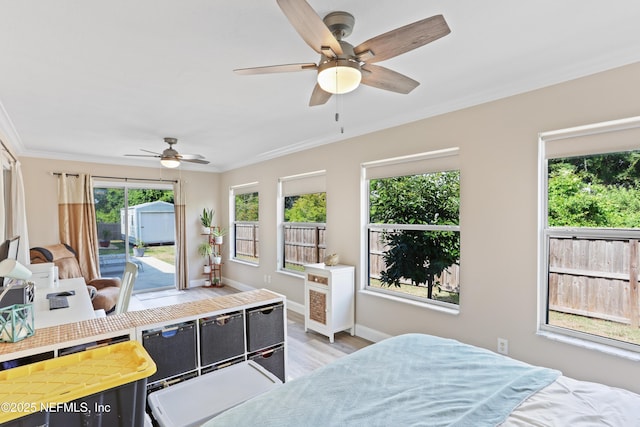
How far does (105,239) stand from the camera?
5617 mm

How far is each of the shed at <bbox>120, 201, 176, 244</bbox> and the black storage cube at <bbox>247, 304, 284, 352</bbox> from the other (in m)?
4.68

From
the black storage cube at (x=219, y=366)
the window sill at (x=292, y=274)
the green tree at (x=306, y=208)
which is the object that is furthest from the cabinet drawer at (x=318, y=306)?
the black storage cube at (x=219, y=366)

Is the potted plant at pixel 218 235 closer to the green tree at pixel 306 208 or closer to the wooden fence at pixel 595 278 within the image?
the green tree at pixel 306 208

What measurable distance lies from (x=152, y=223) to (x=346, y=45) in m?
5.71

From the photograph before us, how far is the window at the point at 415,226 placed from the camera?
307 centimetres

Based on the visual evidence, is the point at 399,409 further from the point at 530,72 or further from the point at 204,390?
the point at 530,72

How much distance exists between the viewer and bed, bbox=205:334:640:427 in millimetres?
1159

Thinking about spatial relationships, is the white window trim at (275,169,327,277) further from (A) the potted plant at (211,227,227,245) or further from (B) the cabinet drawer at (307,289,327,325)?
(A) the potted plant at (211,227,227,245)

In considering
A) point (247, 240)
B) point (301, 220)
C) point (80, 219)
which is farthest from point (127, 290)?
point (247, 240)

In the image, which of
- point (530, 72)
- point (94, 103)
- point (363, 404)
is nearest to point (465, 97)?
point (530, 72)

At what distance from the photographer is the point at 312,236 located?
465 cm

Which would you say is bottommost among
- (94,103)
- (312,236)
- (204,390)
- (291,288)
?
(291,288)

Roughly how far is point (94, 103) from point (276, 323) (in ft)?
8.27

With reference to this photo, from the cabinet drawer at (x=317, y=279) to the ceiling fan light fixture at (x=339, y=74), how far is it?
2420 mm
